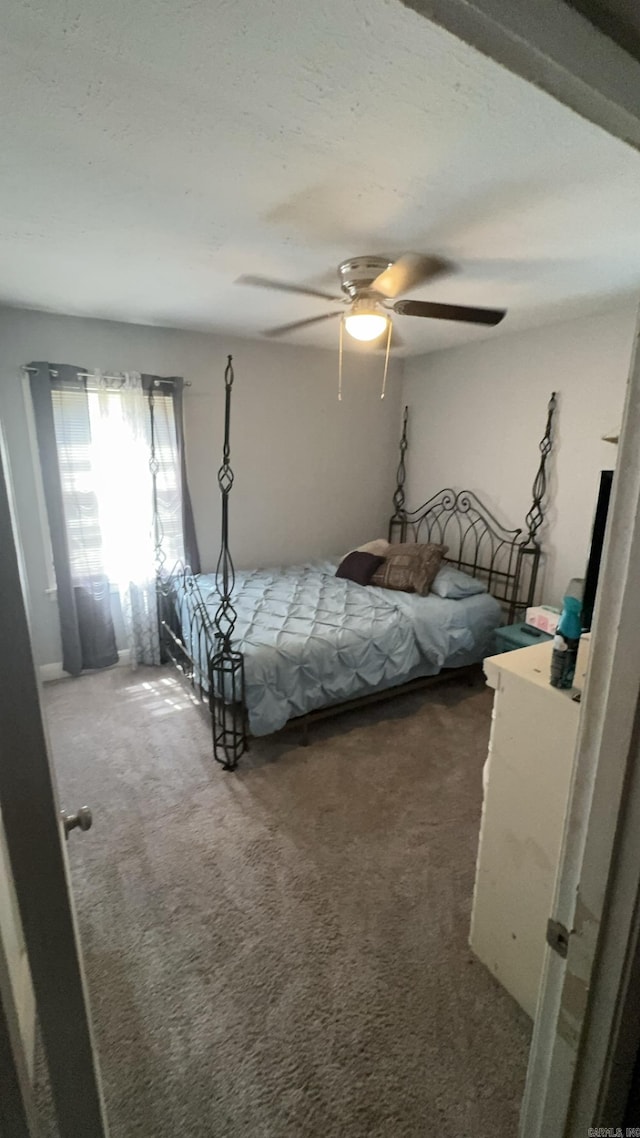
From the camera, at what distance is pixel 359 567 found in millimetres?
3830

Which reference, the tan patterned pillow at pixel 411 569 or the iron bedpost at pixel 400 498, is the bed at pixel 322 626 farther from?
the iron bedpost at pixel 400 498

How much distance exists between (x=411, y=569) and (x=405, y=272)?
2.17 metres

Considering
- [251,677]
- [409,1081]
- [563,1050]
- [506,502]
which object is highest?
[506,502]

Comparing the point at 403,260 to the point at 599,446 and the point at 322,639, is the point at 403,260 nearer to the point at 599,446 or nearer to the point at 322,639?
the point at 322,639

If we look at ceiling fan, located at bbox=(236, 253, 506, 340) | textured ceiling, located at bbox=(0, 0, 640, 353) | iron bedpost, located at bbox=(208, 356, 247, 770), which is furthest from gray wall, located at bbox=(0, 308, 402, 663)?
ceiling fan, located at bbox=(236, 253, 506, 340)

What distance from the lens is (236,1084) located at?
1.32 metres

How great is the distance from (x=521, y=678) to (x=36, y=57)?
187 cm

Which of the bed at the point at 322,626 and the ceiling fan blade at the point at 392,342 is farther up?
the ceiling fan blade at the point at 392,342

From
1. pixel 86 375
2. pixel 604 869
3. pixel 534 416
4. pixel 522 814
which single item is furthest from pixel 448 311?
pixel 86 375

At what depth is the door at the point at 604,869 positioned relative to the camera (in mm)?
646

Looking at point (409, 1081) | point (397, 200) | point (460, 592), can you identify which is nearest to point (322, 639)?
point (460, 592)

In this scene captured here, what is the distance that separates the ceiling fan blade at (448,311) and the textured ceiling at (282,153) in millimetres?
220

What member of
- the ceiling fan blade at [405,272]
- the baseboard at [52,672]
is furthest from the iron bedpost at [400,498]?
the baseboard at [52,672]

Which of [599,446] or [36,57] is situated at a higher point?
[36,57]
